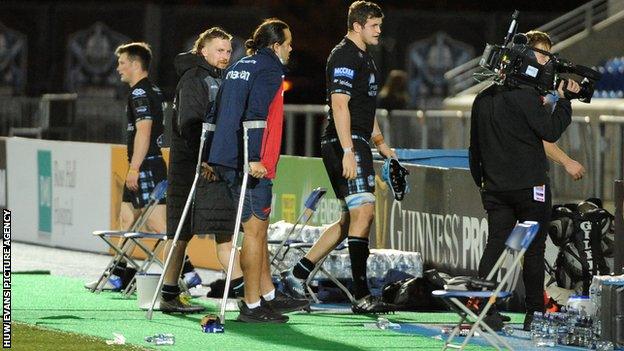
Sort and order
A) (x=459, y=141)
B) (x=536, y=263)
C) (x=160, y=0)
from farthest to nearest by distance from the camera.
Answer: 1. (x=160, y=0)
2. (x=459, y=141)
3. (x=536, y=263)

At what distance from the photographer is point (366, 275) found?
43.4 ft

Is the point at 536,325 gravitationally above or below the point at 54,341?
above

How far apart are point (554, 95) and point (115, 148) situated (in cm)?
870

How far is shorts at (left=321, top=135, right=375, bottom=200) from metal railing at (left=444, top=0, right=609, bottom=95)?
1632cm

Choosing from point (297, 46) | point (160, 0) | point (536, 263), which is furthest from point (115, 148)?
point (160, 0)

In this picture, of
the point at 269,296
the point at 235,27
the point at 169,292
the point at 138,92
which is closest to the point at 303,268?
the point at 269,296

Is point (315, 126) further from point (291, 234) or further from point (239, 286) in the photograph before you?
point (239, 286)

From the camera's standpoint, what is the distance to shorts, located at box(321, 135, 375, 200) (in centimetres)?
1280

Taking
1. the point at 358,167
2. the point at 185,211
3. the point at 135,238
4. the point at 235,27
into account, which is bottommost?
the point at 135,238

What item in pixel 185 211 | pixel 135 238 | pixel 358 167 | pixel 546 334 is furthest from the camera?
pixel 135 238

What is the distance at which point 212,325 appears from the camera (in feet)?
38.2

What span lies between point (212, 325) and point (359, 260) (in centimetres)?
164

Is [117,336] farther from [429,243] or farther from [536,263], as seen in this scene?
[429,243]

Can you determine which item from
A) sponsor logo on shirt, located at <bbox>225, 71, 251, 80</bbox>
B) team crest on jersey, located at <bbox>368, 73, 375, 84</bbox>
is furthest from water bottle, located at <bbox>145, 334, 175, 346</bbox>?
team crest on jersey, located at <bbox>368, 73, 375, 84</bbox>
